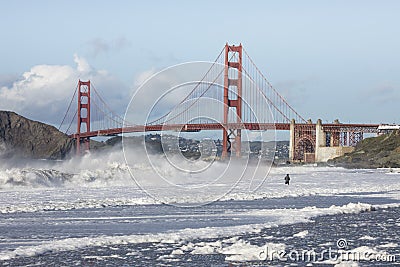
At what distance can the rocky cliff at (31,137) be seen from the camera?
104m

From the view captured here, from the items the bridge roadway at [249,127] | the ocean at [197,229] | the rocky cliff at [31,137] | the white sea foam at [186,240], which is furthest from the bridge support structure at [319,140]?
the white sea foam at [186,240]

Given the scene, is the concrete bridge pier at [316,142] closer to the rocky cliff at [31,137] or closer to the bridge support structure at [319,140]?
the bridge support structure at [319,140]

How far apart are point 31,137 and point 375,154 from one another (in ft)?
194

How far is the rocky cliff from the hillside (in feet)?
136

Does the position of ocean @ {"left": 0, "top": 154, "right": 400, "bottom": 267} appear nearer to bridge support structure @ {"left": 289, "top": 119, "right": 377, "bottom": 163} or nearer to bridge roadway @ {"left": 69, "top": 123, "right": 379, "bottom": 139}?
bridge roadway @ {"left": 69, "top": 123, "right": 379, "bottom": 139}

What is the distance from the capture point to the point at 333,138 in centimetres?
9044

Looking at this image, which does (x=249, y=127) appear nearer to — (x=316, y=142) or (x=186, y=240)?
(x=316, y=142)

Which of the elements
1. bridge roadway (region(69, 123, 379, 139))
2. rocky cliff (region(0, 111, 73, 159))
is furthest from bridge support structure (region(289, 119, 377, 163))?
rocky cliff (region(0, 111, 73, 159))

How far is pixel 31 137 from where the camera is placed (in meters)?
112

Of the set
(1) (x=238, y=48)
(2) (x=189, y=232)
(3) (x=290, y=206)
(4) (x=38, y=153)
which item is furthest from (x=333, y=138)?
(2) (x=189, y=232)

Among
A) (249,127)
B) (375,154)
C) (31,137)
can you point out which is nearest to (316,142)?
(375,154)

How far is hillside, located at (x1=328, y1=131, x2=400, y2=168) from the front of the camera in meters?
64.3

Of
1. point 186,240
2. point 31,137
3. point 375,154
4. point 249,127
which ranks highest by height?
point 31,137

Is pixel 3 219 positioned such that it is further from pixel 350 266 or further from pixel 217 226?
pixel 350 266
